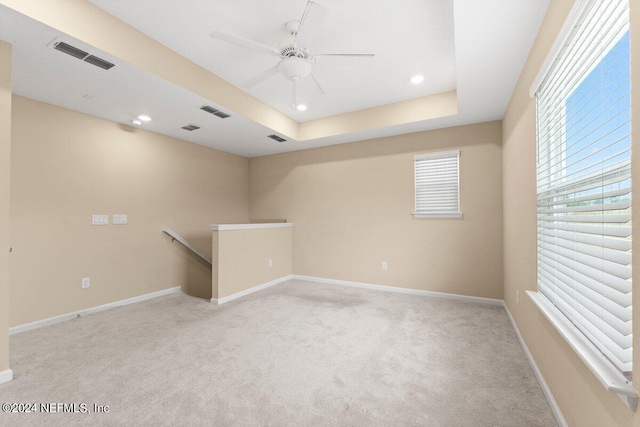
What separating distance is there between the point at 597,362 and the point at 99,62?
3715 millimetres

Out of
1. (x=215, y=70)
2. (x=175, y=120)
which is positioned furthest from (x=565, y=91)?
(x=175, y=120)

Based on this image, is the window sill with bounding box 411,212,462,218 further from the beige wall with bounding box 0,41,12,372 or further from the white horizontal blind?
the beige wall with bounding box 0,41,12,372

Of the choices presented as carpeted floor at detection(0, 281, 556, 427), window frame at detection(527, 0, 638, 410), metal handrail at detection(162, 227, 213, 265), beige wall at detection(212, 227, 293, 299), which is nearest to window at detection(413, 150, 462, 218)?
carpeted floor at detection(0, 281, 556, 427)

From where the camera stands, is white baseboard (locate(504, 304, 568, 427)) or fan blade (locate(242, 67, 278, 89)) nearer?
white baseboard (locate(504, 304, 568, 427))

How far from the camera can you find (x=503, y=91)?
113 inches

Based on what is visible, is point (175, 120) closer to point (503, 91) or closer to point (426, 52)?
point (426, 52)

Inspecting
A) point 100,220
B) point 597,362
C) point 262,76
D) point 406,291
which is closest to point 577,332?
point 597,362

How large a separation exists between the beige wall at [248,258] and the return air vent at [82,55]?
7.06 ft

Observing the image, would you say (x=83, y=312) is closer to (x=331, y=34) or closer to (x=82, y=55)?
(x=82, y=55)

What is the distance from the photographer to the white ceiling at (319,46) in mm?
2002

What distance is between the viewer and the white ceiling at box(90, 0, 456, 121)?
211 cm

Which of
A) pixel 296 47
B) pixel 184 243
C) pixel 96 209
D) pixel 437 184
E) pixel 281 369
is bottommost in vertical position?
pixel 281 369

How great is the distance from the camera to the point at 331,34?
242cm

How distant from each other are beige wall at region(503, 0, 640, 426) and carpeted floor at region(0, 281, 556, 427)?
266mm
